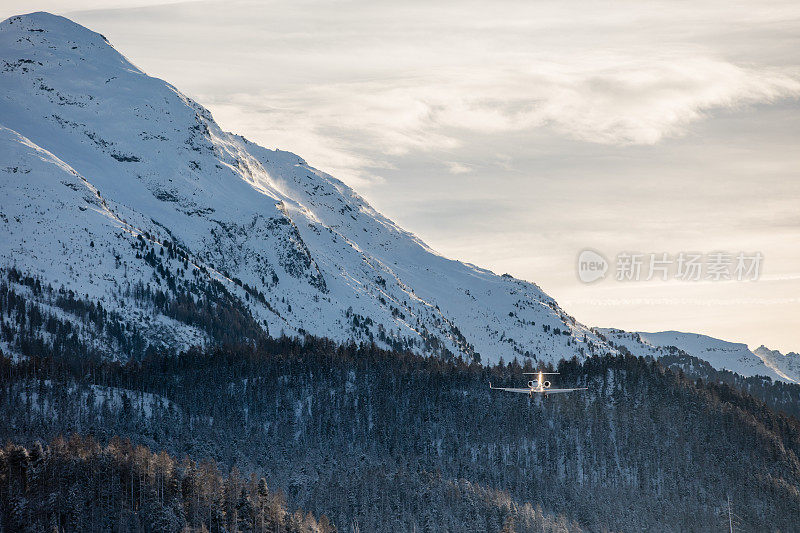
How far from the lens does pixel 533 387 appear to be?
608 ft

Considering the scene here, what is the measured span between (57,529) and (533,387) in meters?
102

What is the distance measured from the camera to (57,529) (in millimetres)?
197875

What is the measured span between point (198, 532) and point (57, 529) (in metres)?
28.8

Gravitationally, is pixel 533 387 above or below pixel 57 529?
above

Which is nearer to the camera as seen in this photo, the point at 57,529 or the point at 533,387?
the point at 533,387

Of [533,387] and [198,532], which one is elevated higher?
[533,387]

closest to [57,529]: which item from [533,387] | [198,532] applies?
[198,532]

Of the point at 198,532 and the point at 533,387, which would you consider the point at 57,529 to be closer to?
the point at 198,532

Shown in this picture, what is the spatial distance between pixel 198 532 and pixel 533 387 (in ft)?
251

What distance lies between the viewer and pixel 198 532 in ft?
656

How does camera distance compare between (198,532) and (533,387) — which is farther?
(198,532)
